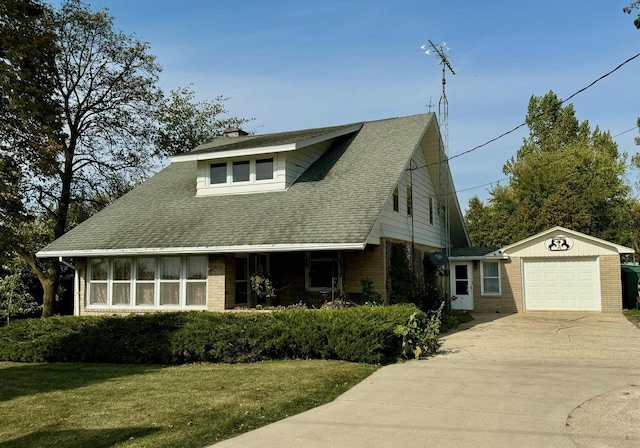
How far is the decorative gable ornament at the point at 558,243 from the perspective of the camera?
68.2 ft

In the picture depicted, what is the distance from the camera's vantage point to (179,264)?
16656 millimetres

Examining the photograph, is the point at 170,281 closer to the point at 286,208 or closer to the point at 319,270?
the point at 286,208

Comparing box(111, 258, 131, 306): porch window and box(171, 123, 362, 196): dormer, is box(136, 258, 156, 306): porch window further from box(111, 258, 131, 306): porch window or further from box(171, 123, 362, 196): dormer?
box(171, 123, 362, 196): dormer

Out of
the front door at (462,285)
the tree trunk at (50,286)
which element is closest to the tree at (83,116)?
the tree trunk at (50,286)

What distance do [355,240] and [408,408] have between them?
6.42 m

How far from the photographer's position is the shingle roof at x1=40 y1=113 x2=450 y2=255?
1491 cm

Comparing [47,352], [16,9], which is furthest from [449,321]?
[16,9]

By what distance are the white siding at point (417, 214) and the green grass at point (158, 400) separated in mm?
6394

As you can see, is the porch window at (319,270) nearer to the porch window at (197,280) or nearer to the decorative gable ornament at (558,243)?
the porch window at (197,280)

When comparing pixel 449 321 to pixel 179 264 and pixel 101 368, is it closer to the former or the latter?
pixel 179 264

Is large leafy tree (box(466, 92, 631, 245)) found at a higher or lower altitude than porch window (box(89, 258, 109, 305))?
higher

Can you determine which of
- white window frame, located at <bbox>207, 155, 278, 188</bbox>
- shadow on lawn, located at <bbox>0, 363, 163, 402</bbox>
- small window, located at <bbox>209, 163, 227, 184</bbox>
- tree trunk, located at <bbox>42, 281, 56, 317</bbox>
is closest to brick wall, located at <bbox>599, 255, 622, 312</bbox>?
white window frame, located at <bbox>207, 155, 278, 188</bbox>

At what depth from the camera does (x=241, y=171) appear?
18812 mm

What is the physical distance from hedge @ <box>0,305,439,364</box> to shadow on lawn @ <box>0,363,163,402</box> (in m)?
0.48
